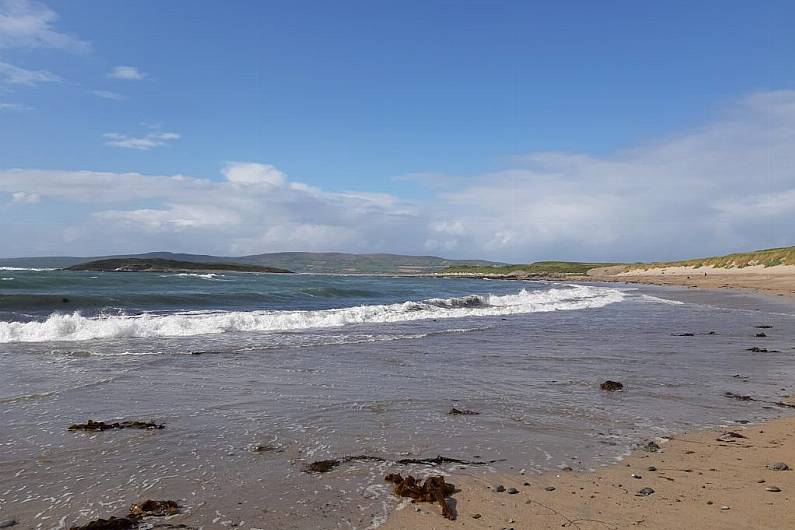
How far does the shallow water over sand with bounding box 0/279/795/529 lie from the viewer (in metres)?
4.70

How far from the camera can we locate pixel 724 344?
14.4 m

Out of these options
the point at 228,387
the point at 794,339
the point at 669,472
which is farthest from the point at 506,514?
the point at 794,339

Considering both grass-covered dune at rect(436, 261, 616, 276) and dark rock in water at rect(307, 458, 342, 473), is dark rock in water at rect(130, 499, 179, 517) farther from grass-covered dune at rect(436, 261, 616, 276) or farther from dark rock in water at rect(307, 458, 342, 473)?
grass-covered dune at rect(436, 261, 616, 276)

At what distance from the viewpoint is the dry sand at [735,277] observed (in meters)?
42.4

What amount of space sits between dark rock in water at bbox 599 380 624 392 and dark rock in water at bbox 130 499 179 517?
6.84m

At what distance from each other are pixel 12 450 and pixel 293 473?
3.06 m

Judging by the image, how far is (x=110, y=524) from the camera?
4074 millimetres

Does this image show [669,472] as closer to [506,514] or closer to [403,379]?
[506,514]

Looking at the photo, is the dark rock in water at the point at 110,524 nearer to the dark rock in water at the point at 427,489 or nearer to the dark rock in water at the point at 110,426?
the dark rock in water at the point at 427,489

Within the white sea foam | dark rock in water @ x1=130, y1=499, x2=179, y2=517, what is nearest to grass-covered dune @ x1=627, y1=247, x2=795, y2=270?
the white sea foam

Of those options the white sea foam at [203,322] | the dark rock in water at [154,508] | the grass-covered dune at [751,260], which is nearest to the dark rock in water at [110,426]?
the dark rock in water at [154,508]

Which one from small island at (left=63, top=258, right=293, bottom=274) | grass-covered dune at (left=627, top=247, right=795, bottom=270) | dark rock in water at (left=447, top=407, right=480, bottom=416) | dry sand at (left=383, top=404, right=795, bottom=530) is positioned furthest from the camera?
small island at (left=63, top=258, right=293, bottom=274)

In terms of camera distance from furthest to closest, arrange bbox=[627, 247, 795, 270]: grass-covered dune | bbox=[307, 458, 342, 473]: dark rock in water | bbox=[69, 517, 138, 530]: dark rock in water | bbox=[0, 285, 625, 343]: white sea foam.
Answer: bbox=[627, 247, 795, 270]: grass-covered dune
bbox=[0, 285, 625, 343]: white sea foam
bbox=[307, 458, 342, 473]: dark rock in water
bbox=[69, 517, 138, 530]: dark rock in water

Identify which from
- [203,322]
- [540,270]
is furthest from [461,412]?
[540,270]
